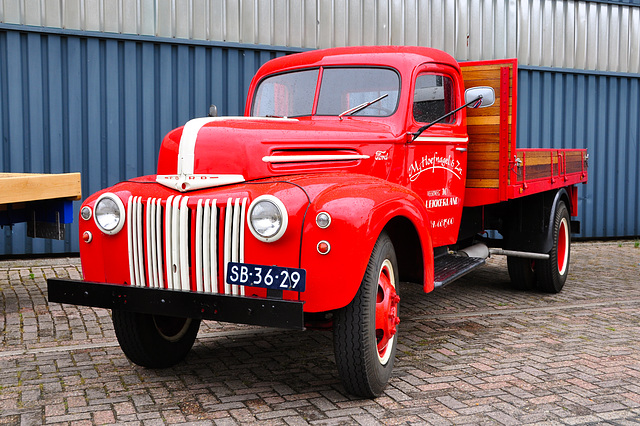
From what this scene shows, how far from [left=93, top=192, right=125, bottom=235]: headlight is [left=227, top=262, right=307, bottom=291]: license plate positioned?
718 millimetres

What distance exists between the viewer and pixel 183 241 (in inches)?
136

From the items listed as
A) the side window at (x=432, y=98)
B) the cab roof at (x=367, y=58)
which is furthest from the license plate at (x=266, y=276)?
the cab roof at (x=367, y=58)

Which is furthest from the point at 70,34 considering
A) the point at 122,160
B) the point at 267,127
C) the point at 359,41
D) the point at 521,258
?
the point at 521,258

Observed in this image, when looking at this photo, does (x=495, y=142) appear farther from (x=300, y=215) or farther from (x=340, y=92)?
(x=300, y=215)

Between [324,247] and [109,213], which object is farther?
[109,213]

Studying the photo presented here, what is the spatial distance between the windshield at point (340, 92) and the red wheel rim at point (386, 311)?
1346 mm

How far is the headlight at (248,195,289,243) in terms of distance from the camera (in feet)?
10.6

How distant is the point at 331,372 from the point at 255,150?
1447 mm

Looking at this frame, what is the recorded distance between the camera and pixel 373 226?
3422 mm

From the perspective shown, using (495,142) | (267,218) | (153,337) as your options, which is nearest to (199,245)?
(267,218)

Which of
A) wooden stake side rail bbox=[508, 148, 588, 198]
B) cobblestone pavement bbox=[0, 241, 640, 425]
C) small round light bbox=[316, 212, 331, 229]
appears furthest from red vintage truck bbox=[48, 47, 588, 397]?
wooden stake side rail bbox=[508, 148, 588, 198]

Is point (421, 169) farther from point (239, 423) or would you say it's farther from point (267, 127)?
point (239, 423)

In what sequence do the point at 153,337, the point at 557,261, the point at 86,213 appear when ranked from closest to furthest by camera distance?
the point at 86,213 < the point at 153,337 < the point at 557,261

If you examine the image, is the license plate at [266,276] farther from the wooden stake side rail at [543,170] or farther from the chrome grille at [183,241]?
the wooden stake side rail at [543,170]
